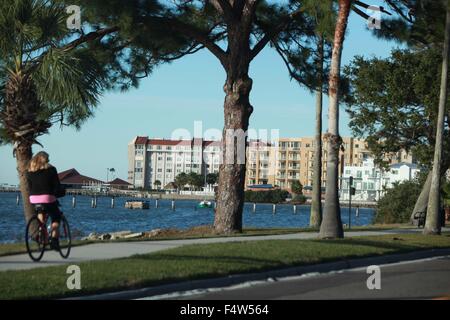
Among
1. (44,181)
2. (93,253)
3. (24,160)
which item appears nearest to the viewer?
(44,181)

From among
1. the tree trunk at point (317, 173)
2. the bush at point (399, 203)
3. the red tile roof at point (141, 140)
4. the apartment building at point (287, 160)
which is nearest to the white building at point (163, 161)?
the red tile roof at point (141, 140)

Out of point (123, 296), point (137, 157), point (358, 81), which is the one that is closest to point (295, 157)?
point (137, 157)

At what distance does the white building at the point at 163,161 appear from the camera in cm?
18700

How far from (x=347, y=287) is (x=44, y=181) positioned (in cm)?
557

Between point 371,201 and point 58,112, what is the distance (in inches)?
5754

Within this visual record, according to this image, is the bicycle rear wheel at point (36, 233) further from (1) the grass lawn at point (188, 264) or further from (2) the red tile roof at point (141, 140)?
(2) the red tile roof at point (141, 140)

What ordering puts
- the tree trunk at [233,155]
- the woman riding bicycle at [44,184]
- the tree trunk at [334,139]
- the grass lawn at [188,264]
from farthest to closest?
the tree trunk at [233,155] < the tree trunk at [334,139] < the woman riding bicycle at [44,184] < the grass lawn at [188,264]

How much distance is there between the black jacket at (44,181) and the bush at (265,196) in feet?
466

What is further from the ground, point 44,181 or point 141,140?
point 141,140

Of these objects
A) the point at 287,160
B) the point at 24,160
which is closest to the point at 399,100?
the point at 24,160

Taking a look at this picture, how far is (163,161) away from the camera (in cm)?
19425

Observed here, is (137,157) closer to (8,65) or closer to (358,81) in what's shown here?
(358,81)

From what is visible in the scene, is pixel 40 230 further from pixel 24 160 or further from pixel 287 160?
pixel 287 160
